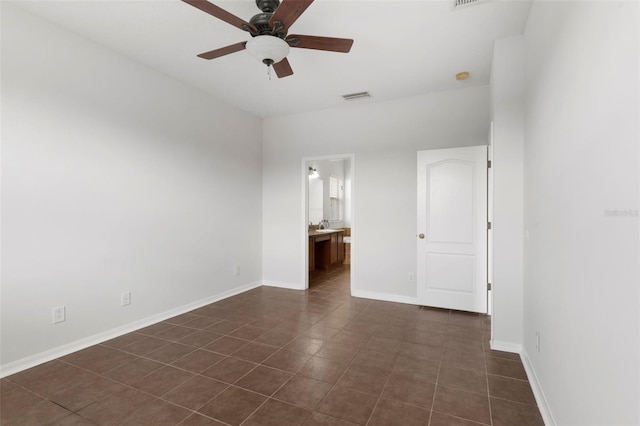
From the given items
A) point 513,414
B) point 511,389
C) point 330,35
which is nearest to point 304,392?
point 513,414

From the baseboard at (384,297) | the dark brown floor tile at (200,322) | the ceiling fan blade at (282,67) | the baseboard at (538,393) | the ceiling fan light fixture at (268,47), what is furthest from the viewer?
the baseboard at (384,297)

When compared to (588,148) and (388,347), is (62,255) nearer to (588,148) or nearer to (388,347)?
(388,347)

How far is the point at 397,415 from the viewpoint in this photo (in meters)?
1.97

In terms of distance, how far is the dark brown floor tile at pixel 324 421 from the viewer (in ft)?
6.19

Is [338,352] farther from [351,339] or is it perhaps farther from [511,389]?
[511,389]

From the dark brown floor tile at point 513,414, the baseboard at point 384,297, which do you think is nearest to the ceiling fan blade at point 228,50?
the dark brown floor tile at point 513,414

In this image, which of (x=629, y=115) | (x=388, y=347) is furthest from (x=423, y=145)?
(x=629, y=115)

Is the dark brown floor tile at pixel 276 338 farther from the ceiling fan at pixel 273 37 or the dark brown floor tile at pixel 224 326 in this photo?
the ceiling fan at pixel 273 37

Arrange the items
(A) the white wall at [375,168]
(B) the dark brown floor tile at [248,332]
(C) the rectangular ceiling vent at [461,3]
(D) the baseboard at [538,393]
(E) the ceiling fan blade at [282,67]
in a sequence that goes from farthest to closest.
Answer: (A) the white wall at [375,168], (B) the dark brown floor tile at [248,332], (E) the ceiling fan blade at [282,67], (C) the rectangular ceiling vent at [461,3], (D) the baseboard at [538,393]

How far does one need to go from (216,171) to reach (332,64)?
7.25 ft

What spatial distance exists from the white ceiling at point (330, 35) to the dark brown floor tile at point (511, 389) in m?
2.91

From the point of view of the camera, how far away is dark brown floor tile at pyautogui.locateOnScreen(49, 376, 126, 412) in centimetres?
209

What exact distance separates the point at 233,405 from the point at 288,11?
2612 millimetres

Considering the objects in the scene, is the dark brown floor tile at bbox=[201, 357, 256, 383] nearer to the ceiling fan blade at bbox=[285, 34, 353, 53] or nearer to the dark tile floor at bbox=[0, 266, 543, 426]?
the dark tile floor at bbox=[0, 266, 543, 426]
